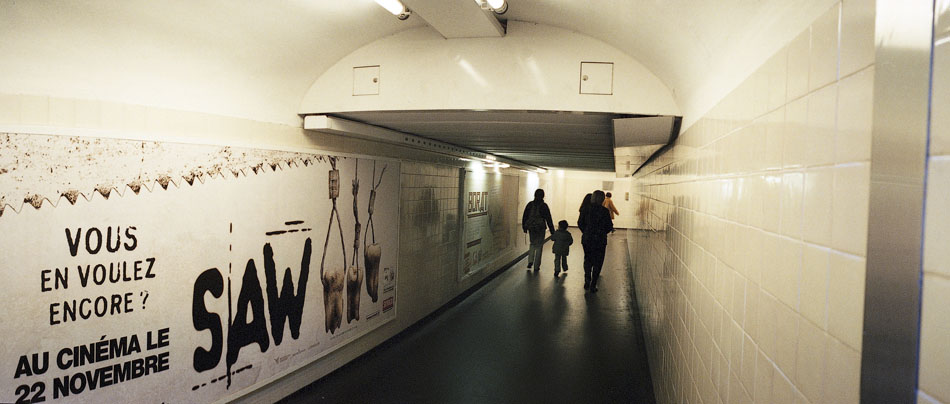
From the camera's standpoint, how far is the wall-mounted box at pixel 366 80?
350 centimetres

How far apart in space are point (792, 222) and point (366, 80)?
295 cm

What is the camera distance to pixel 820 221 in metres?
1.00

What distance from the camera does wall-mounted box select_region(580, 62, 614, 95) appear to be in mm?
3098

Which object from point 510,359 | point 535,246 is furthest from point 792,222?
point 535,246

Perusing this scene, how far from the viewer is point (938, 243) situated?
66 cm

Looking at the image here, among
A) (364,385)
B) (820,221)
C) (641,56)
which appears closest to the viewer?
(820,221)

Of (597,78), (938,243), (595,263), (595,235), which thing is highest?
(597,78)

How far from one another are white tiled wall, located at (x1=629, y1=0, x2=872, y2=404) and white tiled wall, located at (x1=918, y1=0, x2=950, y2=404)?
0.16 meters

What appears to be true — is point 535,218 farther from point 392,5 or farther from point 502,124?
point 392,5

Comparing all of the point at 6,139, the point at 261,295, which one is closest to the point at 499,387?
the point at 261,295

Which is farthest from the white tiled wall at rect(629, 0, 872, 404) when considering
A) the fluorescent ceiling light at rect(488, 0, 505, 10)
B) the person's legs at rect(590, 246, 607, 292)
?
the person's legs at rect(590, 246, 607, 292)

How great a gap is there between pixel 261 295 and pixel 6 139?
170 centimetres

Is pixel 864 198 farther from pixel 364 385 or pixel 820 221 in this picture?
pixel 364 385

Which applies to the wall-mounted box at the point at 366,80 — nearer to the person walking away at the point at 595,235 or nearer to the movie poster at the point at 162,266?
the movie poster at the point at 162,266
